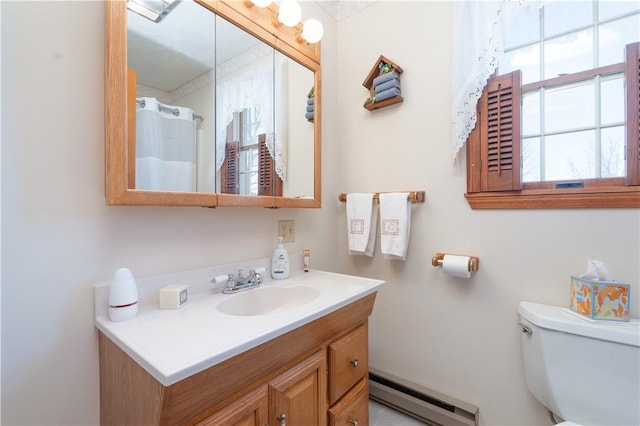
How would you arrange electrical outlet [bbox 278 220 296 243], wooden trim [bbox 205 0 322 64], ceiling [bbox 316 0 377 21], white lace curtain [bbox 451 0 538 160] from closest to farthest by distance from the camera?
wooden trim [bbox 205 0 322 64], white lace curtain [bbox 451 0 538 160], electrical outlet [bbox 278 220 296 243], ceiling [bbox 316 0 377 21]

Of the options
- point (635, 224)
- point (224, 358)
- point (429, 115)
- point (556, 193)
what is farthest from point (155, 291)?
point (635, 224)

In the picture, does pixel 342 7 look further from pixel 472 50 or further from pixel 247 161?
pixel 247 161

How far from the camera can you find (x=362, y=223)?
1.58 metres

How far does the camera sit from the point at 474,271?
130 cm

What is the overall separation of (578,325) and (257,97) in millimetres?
1567

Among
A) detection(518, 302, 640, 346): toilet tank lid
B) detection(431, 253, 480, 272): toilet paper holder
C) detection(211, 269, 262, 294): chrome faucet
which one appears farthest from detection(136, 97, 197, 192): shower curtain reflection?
detection(518, 302, 640, 346): toilet tank lid

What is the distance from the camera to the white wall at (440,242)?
112 cm

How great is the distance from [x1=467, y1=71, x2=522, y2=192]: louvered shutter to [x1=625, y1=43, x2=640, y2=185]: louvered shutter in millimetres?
327

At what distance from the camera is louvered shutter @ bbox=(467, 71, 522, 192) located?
118 centimetres

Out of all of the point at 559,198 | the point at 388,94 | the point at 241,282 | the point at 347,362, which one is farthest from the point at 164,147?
the point at 559,198

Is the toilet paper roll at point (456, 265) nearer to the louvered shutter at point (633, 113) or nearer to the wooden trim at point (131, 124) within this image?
the louvered shutter at point (633, 113)

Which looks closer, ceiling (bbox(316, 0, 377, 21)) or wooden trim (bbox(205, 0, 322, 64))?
wooden trim (bbox(205, 0, 322, 64))

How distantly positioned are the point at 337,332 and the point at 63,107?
1139 millimetres

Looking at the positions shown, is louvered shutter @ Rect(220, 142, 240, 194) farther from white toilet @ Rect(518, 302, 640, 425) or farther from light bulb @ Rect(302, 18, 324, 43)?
white toilet @ Rect(518, 302, 640, 425)
